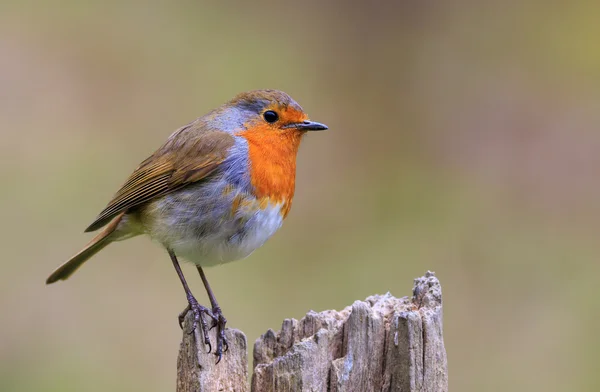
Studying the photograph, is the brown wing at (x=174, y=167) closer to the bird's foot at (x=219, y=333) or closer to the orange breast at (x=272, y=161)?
the orange breast at (x=272, y=161)

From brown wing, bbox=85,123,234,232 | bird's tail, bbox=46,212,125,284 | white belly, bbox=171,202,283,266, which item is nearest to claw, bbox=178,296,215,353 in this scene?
white belly, bbox=171,202,283,266

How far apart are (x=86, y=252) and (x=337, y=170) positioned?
3572 millimetres

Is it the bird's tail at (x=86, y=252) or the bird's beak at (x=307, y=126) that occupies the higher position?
the bird's beak at (x=307, y=126)

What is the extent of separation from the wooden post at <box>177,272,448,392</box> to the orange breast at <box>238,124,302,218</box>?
3.15 feet

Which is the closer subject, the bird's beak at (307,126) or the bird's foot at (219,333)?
the bird's foot at (219,333)

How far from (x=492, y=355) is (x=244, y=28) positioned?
15.4 ft

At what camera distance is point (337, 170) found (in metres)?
8.20

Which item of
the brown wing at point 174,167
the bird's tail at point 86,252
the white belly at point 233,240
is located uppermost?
the brown wing at point 174,167

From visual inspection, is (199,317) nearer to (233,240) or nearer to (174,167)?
(233,240)

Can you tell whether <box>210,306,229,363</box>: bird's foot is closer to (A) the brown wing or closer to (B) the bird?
(B) the bird

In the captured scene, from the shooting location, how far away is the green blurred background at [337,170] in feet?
21.2

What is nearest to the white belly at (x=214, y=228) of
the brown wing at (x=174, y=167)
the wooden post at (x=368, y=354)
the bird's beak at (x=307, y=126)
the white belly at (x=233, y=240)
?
the white belly at (x=233, y=240)

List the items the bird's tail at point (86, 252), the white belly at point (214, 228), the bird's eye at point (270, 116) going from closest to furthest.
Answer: the white belly at point (214, 228) → the bird's eye at point (270, 116) → the bird's tail at point (86, 252)

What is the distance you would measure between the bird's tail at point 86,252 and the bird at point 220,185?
0.14m
